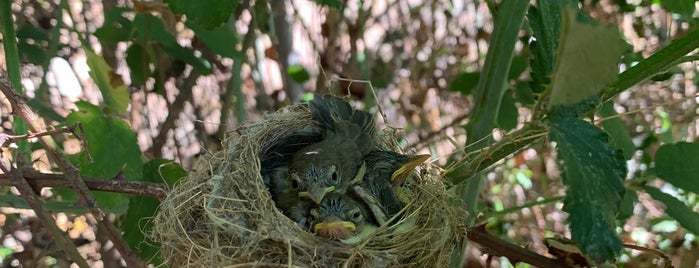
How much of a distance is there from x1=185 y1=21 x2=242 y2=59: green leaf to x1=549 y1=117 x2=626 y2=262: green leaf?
1004 millimetres

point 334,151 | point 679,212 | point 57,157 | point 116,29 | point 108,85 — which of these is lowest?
point 679,212

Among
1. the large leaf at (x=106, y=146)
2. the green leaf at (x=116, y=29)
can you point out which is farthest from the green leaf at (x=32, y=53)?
the large leaf at (x=106, y=146)

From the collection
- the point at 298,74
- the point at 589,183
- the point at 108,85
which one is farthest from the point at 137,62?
the point at 589,183

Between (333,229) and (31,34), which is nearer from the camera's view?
(333,229)

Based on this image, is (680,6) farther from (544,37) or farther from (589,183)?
(589,183)

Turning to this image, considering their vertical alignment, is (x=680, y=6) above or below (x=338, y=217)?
above

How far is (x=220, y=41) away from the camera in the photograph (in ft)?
5.29

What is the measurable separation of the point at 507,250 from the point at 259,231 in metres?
0.36

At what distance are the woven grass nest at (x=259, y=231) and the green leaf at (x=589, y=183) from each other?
0.38 m

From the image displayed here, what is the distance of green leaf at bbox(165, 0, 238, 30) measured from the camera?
114 centimetres

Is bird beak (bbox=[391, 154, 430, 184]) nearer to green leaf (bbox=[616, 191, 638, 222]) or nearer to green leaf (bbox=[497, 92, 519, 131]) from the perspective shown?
green leaf (bbox=[616, 191, 638, 222])

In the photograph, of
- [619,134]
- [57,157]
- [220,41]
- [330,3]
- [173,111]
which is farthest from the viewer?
[173,111]

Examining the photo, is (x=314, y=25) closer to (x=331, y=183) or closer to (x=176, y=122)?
(x=176, y=122)

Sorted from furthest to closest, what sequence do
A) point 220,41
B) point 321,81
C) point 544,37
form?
point 321,81 < point 220,41 < point 544,37
